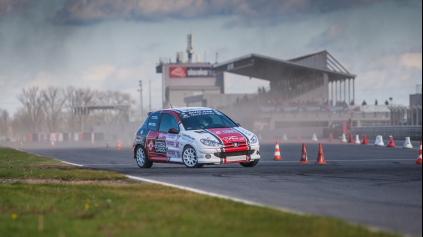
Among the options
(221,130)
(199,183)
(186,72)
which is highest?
(186,72)

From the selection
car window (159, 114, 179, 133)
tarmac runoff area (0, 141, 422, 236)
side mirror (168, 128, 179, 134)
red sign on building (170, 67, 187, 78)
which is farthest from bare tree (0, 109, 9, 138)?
tarmac runoff area (0, 141, 422, 236)

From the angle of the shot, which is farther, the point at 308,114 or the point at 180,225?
the point at 308,114

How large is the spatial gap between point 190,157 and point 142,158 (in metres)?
2.16

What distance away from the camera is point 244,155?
1330 cm

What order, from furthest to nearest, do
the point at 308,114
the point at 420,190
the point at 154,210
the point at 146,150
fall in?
the point at 308,114 < the point at 146,150 < the point at 420,190 < the point at 154,210

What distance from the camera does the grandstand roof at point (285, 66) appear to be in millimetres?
62791

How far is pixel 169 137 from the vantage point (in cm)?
1411

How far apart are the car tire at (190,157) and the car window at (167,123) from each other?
0.94 meters

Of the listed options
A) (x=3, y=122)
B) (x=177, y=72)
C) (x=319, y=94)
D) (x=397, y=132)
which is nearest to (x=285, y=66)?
(x=319, y=94)

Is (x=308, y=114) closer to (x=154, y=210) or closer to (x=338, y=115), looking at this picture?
(x=338, y=115)

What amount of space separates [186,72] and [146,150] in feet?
318

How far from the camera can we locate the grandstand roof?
206 ft

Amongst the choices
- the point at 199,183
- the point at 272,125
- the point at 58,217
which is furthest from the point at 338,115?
the point at 58,217

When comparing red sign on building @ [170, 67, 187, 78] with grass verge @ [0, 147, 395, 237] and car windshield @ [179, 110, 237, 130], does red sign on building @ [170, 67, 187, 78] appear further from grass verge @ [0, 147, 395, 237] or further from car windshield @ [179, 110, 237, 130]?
grass verge @ [0, 147, 395, 237]
